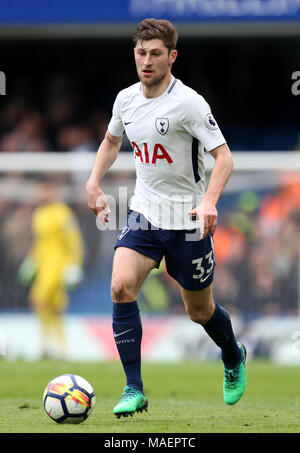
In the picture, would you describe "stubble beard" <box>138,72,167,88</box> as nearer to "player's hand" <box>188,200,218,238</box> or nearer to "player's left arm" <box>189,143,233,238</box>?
"player's left arm" <box>189,143,233,238</box>

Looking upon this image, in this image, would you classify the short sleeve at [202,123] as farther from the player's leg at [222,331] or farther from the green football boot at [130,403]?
the green football boot at [130,403]

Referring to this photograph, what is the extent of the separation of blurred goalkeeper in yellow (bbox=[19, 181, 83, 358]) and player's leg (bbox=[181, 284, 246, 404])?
6537 millimetres

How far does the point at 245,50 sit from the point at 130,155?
6036 millimetres

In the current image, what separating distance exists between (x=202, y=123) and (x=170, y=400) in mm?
2649

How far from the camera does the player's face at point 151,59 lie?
577 centimetres

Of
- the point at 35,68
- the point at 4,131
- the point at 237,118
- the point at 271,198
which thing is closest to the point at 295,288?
the point at 271,198

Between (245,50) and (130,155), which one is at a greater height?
(245,50)

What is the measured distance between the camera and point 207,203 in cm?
543

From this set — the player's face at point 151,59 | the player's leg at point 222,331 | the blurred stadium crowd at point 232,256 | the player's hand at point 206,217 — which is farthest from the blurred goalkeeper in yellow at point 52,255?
the player's hand at point 206,217

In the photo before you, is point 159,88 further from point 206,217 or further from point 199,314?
point 199,314

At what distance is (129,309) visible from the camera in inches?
229

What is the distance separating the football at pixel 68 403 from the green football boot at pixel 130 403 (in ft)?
0.60

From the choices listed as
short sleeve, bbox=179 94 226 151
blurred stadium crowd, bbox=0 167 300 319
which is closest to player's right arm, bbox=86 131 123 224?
short sleeve, bbox=179 94 226 151
